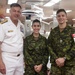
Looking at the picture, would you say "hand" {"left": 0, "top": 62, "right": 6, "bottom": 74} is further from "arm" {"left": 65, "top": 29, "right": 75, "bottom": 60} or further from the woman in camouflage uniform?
"arm" {"left": 65, "top": 29, "right": 75, "bottom": 60}

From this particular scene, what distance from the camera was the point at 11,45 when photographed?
2.69 metres

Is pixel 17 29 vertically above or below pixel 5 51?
above

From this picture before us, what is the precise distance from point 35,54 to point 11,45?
447 millimetres

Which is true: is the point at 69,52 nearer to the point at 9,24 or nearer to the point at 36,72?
the point at 36,72

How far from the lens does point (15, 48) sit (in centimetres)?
270

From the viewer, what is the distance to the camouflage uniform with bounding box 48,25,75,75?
2691 mm

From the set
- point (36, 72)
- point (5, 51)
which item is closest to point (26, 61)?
point (36, 72)

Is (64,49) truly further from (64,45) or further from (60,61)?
(60,61)

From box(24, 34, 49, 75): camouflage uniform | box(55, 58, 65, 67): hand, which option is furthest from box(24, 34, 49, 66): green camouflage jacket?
box(55, 58, 65, 67): hand

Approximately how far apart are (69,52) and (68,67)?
0.22 metres

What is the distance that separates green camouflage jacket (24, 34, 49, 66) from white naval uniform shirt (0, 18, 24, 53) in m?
0.19

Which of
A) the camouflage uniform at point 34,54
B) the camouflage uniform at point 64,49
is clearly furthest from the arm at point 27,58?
the camouflage uniform at point 64,49

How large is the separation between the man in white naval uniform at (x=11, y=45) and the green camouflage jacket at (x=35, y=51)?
0.17 metres

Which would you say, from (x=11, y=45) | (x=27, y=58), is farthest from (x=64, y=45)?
(x=11, y=45)
